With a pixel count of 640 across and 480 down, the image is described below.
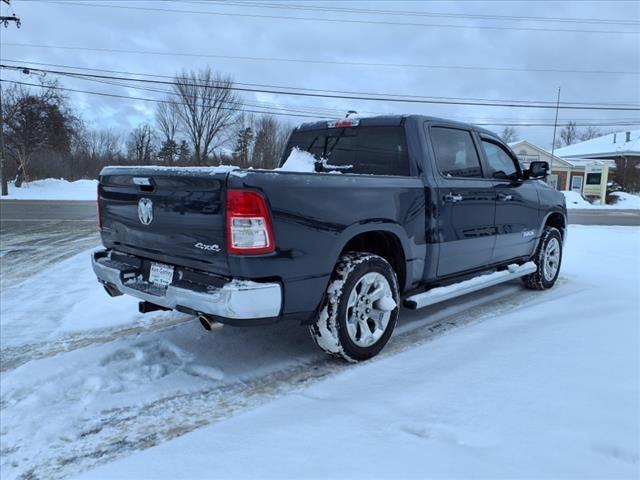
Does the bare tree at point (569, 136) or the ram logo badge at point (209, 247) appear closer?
the ram logo badge at point (209, 247)

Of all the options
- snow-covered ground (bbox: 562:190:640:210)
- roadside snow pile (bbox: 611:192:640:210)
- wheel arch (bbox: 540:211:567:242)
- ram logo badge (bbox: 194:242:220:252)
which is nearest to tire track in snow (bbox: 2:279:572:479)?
ram logo badge (bbox: 194:242:220:252)

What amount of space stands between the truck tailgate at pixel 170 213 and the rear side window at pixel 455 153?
7.21ft

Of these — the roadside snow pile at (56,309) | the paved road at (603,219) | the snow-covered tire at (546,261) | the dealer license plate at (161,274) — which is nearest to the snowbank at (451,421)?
the dealer license plate at (161,274)

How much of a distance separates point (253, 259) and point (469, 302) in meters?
3.22

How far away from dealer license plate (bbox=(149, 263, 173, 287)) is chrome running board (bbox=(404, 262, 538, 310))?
187 cm

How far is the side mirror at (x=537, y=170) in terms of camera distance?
5523mm

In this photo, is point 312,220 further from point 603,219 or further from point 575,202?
point 575,202

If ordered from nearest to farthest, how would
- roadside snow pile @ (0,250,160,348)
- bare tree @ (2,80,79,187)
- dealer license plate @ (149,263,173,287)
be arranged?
dealer license plate @ (149,263,173,287), roadside snow pile @ (0,250,160,348), bare tree @ (2,80,79,187)

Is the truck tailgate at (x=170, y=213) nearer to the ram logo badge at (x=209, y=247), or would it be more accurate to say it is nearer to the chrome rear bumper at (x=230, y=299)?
the ram logo badge at (x=209, y=247)

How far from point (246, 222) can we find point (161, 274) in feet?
3.15

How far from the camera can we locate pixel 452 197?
14.4ft

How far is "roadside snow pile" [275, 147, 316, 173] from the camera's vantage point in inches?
189

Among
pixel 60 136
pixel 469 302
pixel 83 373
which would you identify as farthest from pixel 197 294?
pixel 60 136

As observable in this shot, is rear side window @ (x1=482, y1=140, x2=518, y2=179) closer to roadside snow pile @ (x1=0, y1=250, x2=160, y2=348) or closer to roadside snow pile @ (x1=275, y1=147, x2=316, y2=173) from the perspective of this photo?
roadside snow pile @ (x1=275, y1=147, x2=316, y2=173)
